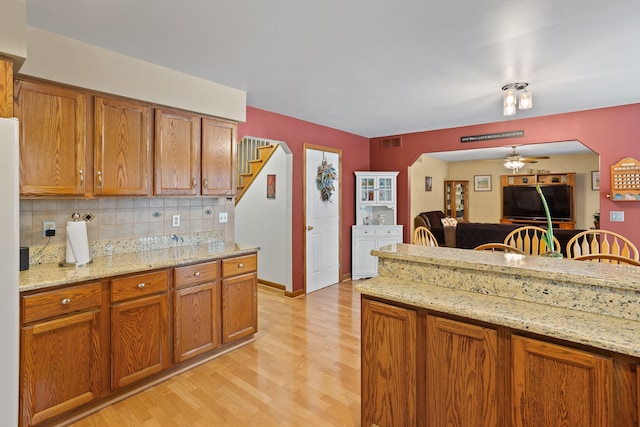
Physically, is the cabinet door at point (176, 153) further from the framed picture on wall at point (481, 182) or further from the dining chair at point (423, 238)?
the framed picture on wall at point (481, 182)

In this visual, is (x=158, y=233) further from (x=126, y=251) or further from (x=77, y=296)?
(x=77, y=296)

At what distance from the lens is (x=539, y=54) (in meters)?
2.55

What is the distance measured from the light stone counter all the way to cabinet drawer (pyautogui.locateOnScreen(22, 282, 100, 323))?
172 cm

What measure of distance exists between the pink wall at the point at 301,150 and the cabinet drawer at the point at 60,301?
2.30 meters

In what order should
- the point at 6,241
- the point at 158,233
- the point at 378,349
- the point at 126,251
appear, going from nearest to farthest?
the point at 6,241
the point at 378,349
the point at 126,251
the point at 158,233

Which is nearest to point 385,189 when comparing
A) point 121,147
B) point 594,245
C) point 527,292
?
point 594,245

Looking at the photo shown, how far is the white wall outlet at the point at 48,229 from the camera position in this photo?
94.7 inches

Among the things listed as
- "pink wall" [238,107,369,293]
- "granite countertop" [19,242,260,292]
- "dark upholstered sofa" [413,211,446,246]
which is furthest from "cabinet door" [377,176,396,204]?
"granite countertop" [19,242,260,292]

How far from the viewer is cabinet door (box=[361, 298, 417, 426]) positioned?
66.2 inches

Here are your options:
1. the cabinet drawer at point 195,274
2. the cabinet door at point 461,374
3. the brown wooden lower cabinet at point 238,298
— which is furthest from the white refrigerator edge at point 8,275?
the cabinet door at point 461,374

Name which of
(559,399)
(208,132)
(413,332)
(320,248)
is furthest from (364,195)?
(559,399)

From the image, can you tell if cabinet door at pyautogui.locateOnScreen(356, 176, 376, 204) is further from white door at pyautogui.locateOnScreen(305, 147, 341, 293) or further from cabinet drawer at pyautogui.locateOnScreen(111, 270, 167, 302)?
cabinet drawer at pyautogui.locateOnScreen(111, 270, 167, 302)

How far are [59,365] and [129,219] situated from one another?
4.07 ft

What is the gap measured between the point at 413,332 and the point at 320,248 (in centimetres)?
335
